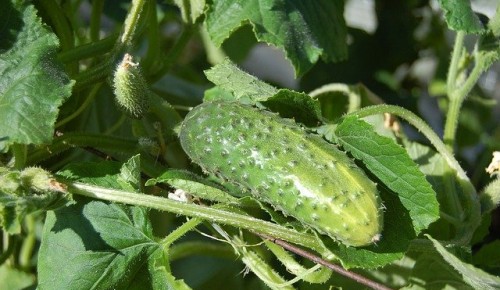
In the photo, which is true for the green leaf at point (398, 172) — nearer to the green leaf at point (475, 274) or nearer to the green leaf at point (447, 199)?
the green leaf at point (475, 274)

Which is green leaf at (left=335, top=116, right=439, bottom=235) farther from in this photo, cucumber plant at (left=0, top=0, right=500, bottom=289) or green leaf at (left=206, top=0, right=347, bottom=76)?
green leaf at (left=206, top=0, right=347, bottom=76)

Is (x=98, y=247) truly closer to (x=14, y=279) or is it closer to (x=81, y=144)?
(x=81, y=144)

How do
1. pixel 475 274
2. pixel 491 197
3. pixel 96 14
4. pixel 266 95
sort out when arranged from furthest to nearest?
pixel 96 14 → pixel 491 197 → pixel 266 95 → pixel 475 274

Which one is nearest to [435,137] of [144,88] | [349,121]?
[349,121]

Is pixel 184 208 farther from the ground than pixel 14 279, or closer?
farther from the ground

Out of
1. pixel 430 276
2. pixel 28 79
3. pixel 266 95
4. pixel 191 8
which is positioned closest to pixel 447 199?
pixel 430 276

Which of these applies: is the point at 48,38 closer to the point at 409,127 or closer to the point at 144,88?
the point at 144,88

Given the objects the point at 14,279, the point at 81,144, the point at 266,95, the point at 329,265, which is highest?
the point at 266,95
